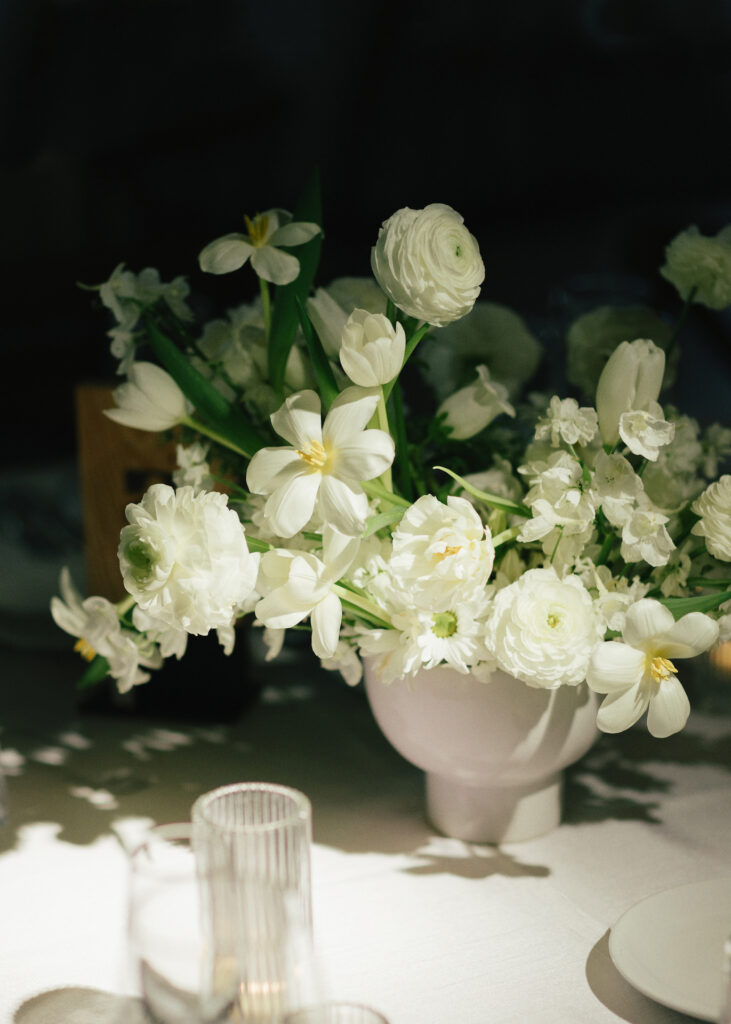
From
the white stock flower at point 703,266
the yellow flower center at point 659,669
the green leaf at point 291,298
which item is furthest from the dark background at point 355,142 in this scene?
the yellow flower center at point 659,669

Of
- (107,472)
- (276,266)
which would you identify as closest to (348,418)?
(276,266)

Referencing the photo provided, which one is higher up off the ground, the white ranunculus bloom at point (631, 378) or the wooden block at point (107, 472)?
the white ranunculus bloom at point (631, 378)

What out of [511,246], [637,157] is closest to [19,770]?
[511,246]

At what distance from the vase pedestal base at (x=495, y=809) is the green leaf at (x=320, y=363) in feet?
1.00

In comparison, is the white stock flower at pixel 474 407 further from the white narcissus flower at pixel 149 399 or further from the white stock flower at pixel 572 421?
the white narcissus flower at pixel 149 399

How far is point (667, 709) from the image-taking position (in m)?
0.62

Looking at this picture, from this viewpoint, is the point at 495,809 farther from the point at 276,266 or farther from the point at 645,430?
the point at 276,266

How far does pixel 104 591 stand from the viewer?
104cm

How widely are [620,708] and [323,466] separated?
22 cm

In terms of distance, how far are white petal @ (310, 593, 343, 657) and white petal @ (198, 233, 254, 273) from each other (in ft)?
0.73

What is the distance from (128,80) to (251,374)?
68cm

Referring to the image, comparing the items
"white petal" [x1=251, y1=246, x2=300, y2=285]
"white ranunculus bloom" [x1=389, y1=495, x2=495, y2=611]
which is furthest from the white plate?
"white petal" [x1=251, y1=246, x2=300, y2=285]

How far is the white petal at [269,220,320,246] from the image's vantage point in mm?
690

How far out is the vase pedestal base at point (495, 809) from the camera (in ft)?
Result: 2.60
